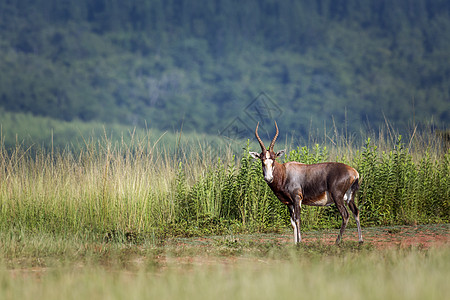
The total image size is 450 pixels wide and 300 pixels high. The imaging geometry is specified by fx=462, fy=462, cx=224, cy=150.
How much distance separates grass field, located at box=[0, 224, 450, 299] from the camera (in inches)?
160

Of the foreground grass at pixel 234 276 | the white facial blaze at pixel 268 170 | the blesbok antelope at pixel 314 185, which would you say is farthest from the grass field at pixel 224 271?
the white facial blaze at pixel 268 170

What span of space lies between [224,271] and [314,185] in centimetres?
333

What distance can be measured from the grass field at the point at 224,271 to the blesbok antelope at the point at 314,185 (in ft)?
2.19

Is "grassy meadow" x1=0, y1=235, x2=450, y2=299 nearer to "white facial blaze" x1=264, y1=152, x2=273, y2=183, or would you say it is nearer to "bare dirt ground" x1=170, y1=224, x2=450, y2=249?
"bare dirt ground" x1=170, y1=224, x2=450, y2=249

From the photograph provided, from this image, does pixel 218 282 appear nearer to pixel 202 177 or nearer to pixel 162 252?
pixel 162 252

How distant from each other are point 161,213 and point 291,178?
3.54 metres

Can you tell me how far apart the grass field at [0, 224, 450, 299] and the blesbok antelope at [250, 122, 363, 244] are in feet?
2.19

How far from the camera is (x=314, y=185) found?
8.16 meters

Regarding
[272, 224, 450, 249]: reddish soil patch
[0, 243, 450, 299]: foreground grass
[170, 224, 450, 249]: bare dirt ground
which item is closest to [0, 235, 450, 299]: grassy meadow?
[0, 243, 450, 299]: foreground grass

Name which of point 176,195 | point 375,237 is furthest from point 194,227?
point 375,237

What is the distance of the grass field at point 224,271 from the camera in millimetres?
4074

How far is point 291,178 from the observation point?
827 cm

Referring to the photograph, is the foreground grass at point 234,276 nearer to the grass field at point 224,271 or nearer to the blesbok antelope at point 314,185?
the grass field at point 224,271

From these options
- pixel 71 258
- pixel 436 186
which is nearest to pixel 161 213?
pixel 71 258
